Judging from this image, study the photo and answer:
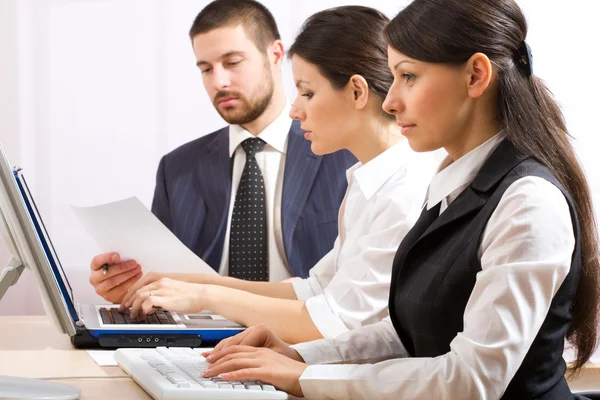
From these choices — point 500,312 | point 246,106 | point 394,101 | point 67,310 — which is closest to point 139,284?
point 67,310

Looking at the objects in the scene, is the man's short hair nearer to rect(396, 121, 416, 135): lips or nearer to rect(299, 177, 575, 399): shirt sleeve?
rect(396, 121, 416, 135): lips

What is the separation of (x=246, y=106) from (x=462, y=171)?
175 cm

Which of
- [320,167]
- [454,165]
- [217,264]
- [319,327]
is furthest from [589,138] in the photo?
[454,165]

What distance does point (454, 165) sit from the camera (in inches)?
56.1

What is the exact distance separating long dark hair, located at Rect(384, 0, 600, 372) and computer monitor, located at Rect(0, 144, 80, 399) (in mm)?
669

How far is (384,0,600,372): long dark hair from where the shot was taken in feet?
4.32

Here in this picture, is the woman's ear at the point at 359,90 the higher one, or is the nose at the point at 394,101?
the nose at the point at 394,101

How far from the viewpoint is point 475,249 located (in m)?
1.25

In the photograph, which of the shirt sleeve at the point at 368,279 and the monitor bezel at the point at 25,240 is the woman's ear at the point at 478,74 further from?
the monitor bezel at the point at 25,240

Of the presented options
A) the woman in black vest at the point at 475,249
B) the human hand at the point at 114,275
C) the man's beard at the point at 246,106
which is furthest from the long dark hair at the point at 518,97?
the man's beard at the point at 246,106

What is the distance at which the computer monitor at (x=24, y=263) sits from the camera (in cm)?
127

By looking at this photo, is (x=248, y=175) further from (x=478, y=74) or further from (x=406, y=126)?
(x=478, y=74)

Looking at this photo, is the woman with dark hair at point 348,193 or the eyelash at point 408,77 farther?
the woman with dark hair at point 348,193

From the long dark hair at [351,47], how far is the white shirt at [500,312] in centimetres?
82
